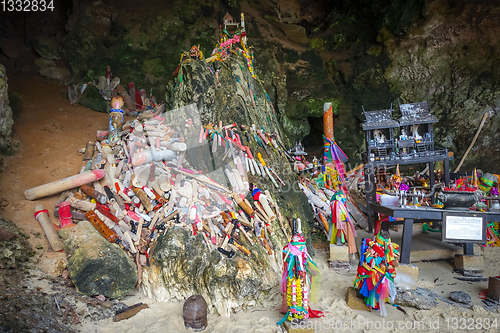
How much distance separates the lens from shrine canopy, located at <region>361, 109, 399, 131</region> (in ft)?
34.9

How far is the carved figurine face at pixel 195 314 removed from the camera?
5.29 meters

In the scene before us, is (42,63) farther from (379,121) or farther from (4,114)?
(379,121)

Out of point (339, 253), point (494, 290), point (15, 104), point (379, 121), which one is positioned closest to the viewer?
point (494, 290)

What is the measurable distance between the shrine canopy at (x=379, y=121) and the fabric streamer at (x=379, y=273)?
5.53 m

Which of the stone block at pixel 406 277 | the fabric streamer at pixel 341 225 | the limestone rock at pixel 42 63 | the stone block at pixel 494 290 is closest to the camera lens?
the stone block at pixel 494 290

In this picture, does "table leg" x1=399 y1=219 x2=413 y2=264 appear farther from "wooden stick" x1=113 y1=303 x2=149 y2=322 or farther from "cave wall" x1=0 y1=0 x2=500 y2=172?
"cave wall" x1=0 y1=0 x2=500 y2=172

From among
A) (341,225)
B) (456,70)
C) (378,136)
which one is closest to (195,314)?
(341,225)

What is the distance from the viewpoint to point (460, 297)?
6.39 metres

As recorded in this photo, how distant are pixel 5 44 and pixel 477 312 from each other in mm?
21411

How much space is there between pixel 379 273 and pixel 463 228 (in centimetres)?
260

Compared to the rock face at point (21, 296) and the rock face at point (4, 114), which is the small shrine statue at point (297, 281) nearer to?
the rock face at point (21, 296)

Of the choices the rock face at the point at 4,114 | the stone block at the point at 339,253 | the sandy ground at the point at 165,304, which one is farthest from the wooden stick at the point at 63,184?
the stone block at the point at 339,253

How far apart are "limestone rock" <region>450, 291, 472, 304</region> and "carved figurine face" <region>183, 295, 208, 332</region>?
4.97 m

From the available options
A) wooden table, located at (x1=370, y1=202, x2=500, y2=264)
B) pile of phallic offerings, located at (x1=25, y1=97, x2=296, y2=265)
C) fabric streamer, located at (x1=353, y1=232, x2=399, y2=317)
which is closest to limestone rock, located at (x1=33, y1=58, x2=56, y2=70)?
pile of phallic offerings, located at (x1=25, y1=97, x2=296, y2=265)
